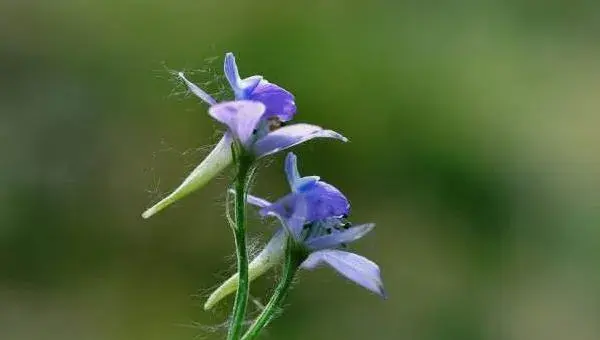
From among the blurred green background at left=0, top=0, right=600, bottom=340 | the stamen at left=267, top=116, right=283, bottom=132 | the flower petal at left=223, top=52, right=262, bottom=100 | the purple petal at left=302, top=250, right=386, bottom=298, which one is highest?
the flower petal at left=223, top=52, right=262, bottom=100

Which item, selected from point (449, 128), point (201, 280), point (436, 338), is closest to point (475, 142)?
point (449, 128)

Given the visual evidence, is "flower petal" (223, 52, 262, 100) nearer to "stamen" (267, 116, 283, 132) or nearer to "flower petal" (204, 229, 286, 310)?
"stamen" (267, 116, 283, 132)

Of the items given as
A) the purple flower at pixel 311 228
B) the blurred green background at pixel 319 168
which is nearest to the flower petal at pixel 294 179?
the purple flower at pixel 311 228

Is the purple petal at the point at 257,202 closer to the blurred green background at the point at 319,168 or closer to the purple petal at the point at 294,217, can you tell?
the purple petal at the point at 294,217

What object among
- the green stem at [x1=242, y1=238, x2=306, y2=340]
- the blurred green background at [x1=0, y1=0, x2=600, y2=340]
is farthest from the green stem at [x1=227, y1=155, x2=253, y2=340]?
the blurred green background at [x1=0, y1=0, x2=600, y2=340]

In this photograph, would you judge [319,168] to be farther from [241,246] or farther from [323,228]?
[241,246]

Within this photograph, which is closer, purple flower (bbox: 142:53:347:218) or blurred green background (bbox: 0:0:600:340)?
purple flower (bbox: 142:53:347:218)

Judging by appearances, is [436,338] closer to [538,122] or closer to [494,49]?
[538,122]

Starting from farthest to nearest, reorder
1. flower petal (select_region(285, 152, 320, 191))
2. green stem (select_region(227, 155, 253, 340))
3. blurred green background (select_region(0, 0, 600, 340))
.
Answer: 1. blurred green background (select_region(0, 0, 600, 340))
2. flower petal (select_region(285, 152, 320, 191))
3. green stem (select_region(227, 155, 253, 340))
